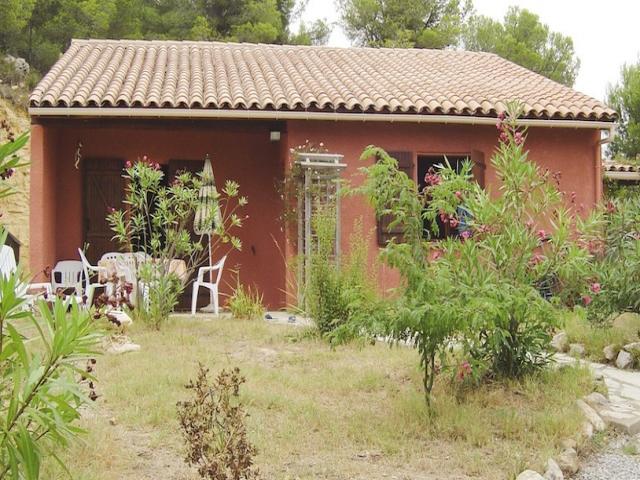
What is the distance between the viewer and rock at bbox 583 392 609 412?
5336mm

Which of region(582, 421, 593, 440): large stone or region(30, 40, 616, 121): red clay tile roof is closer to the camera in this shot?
region(582, 421, 593, 440): large stone

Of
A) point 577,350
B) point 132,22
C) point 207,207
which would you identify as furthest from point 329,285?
point 132,22

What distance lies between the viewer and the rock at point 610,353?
7023 mm

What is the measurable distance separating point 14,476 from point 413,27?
27.0 m

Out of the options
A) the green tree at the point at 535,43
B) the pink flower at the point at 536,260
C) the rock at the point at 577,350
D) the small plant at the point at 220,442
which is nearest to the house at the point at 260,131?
the rock at the point at 577,350

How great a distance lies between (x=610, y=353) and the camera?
7043 mm

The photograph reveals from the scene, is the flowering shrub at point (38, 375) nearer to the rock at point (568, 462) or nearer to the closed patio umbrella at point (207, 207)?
the rock at point (568, 462)

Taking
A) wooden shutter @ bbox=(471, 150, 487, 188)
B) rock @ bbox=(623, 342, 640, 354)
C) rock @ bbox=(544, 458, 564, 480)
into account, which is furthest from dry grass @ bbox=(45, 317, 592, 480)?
wooden shutter @ bbox=(471, 150, 487, 188)

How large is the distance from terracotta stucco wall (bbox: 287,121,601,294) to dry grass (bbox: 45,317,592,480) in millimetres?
4315

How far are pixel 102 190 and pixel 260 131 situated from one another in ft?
8.70

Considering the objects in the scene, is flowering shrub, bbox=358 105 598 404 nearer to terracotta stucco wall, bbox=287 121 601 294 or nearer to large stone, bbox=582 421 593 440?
large stone, bbox=582 421 593 440

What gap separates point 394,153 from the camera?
10930mm

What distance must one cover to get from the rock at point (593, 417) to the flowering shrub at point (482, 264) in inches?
20.6

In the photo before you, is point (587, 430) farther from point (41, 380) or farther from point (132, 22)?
point (132, 22)
